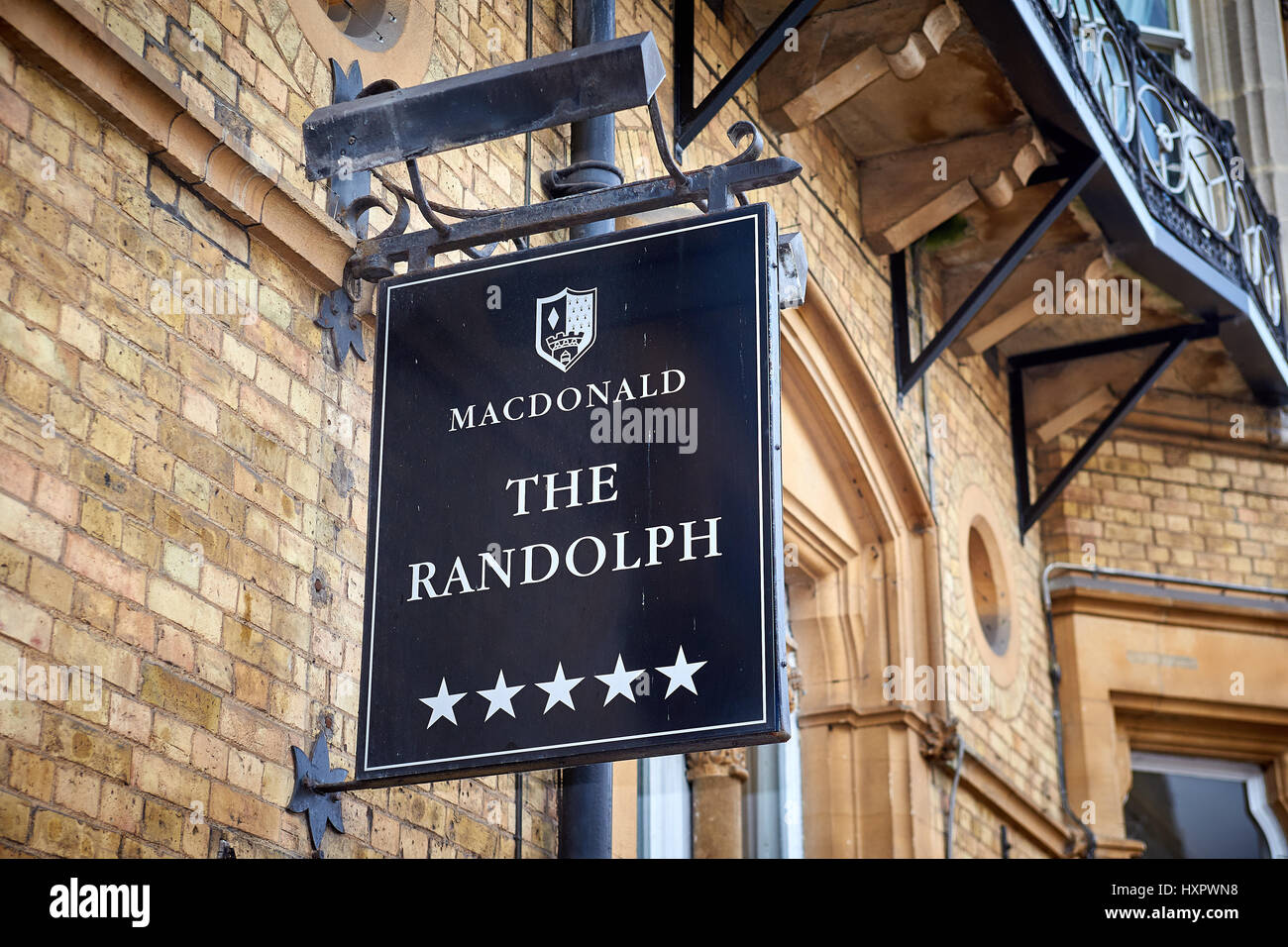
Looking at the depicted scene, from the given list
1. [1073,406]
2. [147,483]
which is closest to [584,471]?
[147,483]

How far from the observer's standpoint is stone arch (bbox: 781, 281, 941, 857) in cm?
823

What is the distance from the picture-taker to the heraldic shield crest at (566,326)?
4488 mm

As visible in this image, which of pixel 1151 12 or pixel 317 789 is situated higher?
pixel 1151 12

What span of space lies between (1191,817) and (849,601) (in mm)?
3809

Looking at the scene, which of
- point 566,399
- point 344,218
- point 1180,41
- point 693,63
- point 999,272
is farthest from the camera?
point 1180,41

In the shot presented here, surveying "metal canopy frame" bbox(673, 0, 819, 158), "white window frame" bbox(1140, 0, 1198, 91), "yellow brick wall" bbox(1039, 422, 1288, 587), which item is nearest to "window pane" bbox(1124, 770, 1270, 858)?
"yellow brick wall" bbox(1039, 422, 1288, 587)

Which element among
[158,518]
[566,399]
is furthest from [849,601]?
[158,518]

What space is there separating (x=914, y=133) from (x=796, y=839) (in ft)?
10.8

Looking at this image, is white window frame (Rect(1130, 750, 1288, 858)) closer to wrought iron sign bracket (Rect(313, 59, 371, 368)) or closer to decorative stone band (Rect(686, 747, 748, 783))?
decorative stone band (Rect(686, 747, 748, 783))

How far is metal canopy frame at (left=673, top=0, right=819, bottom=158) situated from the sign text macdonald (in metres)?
2.86

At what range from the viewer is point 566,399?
4.43m

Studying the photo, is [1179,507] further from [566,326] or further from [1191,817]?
[566,326]

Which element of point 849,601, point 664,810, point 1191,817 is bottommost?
point 664,810
